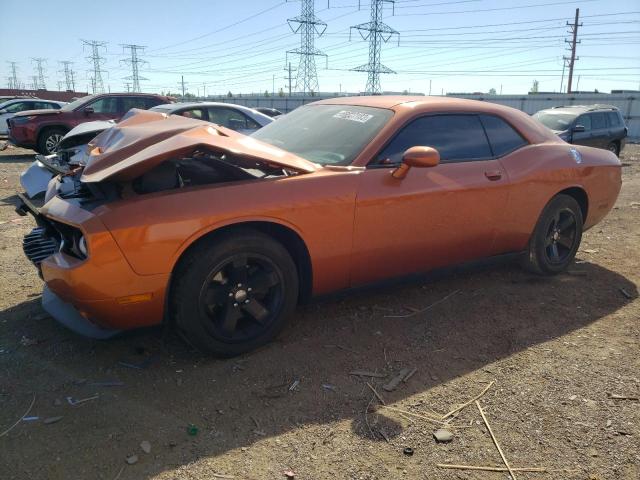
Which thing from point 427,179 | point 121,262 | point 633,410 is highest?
point 427,179

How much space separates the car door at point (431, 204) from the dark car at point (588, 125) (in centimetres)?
898

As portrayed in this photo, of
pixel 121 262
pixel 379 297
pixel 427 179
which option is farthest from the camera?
pixel 379 297

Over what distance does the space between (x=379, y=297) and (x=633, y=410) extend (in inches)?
70.8

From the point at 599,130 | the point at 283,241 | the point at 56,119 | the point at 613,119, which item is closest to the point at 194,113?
the point at 56,119

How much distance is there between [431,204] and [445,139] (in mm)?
583

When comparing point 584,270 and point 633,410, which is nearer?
point 633,410

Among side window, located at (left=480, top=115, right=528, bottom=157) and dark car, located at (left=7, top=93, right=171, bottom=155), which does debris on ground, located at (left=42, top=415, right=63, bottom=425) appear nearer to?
side window, located at (left=480, top=115, right=528, bottom=157)

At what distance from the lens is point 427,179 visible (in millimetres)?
3412

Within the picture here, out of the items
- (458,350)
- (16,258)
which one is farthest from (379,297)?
(16,258)

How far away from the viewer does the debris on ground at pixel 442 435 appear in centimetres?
233

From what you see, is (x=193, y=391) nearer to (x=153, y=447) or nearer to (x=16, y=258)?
(x=153, y=447)

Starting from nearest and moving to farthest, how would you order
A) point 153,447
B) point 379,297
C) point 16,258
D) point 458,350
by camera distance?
point 153,447, point 458,350, point 379,297, point 16,258

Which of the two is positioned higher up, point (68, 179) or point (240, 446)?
point (68, 179)

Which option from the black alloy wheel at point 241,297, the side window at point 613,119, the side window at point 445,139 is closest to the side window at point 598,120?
the side window at point 613,119
